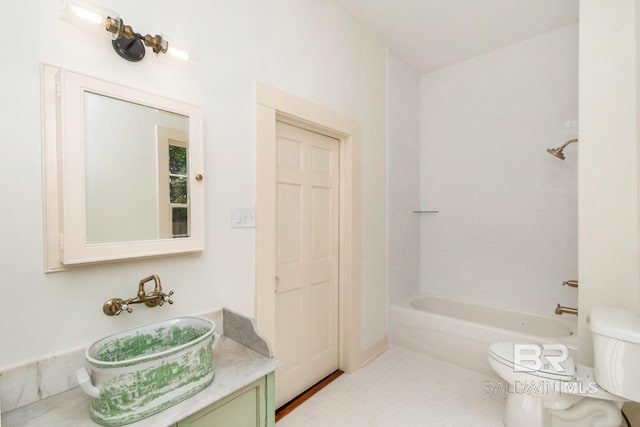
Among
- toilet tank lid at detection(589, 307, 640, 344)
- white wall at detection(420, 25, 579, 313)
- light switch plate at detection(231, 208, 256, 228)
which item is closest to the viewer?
toilet tank lid at detection(589, 307, 640, 344)

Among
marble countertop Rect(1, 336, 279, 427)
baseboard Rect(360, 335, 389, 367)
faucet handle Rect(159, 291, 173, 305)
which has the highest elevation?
faucet handle Rect(159, 291, 173, 305)

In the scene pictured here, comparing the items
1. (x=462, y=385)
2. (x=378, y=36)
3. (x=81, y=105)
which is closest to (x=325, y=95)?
(x=378, y=36)

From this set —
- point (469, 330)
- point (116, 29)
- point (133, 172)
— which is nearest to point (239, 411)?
point (133, 172)

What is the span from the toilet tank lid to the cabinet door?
162 centimetres

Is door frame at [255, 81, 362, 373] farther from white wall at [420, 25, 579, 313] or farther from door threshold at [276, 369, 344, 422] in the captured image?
white wall at [420, 25, 579, 313]

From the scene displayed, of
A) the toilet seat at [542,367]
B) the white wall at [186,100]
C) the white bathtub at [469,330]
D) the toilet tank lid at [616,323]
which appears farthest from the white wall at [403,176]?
the toilet tank lid at [616,323]

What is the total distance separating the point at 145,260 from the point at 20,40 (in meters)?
0.82

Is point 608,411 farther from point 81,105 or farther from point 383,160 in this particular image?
point 81,105

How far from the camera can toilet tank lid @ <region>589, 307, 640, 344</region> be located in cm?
136

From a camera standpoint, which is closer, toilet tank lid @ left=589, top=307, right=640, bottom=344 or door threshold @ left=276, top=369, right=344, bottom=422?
toilet tank lid @ left=589, top=307, right=640, bottom=344

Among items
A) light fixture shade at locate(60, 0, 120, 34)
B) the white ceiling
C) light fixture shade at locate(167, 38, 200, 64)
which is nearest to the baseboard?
light fixture shade at locate(167, 38, 200, 64)

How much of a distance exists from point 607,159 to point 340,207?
164 centimetres

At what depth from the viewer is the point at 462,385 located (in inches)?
85.3

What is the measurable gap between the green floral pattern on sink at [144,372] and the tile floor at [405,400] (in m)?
1.08
